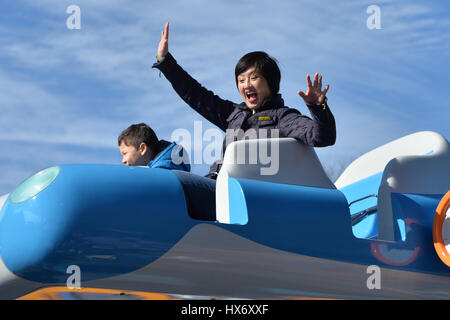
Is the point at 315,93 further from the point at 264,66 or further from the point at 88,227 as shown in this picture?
the point at 88,227

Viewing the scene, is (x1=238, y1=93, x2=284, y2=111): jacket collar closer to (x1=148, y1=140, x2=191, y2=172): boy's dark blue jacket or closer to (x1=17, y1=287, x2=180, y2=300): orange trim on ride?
(x1=148, y1=140, x2=191, y2=172): boy's dark blue jacket

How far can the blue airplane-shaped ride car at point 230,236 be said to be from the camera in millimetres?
2104

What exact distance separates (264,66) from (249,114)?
264 millimetres

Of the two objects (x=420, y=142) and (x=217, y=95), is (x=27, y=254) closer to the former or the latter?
(x=217, y=95)

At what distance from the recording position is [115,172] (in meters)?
2.26

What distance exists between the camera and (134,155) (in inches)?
136

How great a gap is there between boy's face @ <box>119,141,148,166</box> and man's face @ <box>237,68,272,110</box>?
0.67m

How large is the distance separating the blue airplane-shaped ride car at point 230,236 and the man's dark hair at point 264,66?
0.57m

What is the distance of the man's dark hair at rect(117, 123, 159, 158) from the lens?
3443 mm

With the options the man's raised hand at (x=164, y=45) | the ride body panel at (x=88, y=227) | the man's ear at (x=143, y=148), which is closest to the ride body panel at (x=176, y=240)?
the ride body panel at (x=88, y=227)

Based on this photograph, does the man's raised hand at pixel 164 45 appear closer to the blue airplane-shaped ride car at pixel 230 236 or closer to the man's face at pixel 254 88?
the man's face at pixel 254 88
